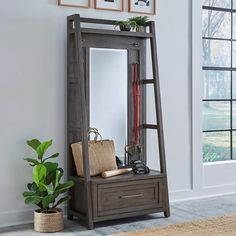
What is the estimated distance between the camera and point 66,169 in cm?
496

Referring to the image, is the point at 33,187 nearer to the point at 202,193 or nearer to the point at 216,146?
the point at 202,193

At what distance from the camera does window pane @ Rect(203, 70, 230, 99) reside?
610 centimetres

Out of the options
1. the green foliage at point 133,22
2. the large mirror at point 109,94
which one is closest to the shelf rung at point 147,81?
the large mirror at point 109,94

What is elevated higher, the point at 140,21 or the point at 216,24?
the point at 216,24

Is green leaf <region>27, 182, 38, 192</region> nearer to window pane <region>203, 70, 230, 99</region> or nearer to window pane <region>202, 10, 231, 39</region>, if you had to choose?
window pane <region>203, 70, 230, 99</region>

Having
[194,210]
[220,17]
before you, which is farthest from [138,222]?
[220,17]

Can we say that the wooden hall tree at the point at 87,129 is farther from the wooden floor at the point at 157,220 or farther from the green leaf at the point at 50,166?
the green leaf at the point at 50,166

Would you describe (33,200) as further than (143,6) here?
No

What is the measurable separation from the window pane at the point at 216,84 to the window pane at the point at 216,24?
0.44 metres

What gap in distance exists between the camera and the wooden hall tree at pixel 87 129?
180 inches

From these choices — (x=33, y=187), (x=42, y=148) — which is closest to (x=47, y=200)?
(x=33, y=187)

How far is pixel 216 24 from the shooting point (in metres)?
6.09

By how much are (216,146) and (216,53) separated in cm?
110

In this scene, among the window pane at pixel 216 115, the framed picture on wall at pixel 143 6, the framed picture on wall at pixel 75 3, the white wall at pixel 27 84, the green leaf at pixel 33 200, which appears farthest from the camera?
the window pane at pixel 216 115
